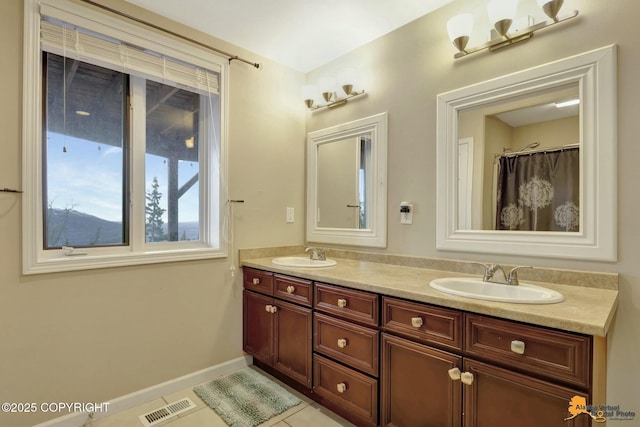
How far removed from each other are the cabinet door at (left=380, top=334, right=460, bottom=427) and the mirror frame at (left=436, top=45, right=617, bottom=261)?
707 millimetres

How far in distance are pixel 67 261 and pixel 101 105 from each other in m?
0.93

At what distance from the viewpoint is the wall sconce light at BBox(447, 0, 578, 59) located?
147 cm

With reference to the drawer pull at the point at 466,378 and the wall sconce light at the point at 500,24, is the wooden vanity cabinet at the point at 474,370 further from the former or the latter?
the wall sconce light at the point at 500,24

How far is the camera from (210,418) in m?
1.77

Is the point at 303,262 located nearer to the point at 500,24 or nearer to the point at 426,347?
the point at 426,347

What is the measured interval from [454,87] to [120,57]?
1941 mm

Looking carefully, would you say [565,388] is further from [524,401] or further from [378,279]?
[378,279]

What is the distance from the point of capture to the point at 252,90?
7.98 ft

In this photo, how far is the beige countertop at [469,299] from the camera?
1017 mm

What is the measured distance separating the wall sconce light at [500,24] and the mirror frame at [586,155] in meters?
0.18

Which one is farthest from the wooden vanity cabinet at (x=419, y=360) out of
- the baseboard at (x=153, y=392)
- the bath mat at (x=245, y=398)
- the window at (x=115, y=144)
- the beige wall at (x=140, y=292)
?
the window at (x=115, y=144)

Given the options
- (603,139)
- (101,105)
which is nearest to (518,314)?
(603,139)

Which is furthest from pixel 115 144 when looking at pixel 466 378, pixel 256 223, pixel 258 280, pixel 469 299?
pixel 466 378

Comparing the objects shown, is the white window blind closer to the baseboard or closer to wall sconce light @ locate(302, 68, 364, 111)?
wall sconce light @ locate(302, 68, 364, 111)
